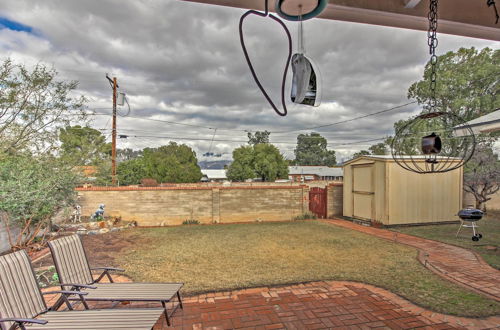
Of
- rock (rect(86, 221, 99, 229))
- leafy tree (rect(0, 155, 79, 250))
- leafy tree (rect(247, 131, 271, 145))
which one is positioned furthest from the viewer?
leafy tree (rect(247, 131, 271, 145))

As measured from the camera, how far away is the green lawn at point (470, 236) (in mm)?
5336

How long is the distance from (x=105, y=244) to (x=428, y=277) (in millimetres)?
6731

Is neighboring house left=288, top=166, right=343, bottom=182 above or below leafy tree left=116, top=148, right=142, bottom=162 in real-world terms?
below

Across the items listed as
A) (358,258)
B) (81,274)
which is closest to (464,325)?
(358,258)

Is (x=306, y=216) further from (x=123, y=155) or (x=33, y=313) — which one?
(x=123, y=155)


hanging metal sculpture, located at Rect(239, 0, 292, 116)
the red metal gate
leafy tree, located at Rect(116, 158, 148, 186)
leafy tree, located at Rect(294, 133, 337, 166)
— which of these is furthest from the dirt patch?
leafy tree, located at Rect(294, 133, 337, 166)

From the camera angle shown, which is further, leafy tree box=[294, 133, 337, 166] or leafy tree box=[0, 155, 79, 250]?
leafy tree box=[294, 133, 337, 166]

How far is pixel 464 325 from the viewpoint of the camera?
2.72 m

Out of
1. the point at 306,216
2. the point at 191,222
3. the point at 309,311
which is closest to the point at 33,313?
the point at 309,311

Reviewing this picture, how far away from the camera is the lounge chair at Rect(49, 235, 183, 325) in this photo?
103 inches

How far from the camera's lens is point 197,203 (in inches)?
382

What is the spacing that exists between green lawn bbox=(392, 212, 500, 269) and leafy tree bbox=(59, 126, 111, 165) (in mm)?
8841

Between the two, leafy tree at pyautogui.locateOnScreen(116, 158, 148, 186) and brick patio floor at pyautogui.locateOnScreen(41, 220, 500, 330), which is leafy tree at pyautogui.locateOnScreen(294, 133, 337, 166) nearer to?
leafy tree at pyautogui.locateOnScreen(116, 158, 148, 186)

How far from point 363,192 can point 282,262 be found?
548 cm
